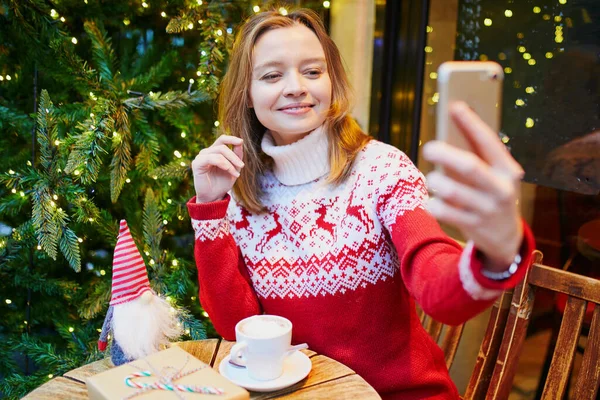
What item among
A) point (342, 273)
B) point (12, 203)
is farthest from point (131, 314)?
point (12, 203)

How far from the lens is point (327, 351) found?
124 cm

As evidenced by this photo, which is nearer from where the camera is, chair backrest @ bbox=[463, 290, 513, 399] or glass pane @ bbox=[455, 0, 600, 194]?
chair backrest @ bbox=[463, 290, 513, 399]

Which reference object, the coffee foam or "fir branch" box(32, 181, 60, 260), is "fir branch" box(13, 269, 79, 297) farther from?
the coffee foam

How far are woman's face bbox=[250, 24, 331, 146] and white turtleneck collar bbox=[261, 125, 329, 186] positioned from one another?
28mm

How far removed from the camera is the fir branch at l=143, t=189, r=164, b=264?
5.53 ft

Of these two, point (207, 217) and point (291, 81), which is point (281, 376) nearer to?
point (207, 217)

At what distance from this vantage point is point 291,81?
4.21 feet

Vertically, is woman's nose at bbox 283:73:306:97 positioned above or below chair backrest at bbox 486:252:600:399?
above

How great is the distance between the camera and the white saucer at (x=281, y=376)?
98cm

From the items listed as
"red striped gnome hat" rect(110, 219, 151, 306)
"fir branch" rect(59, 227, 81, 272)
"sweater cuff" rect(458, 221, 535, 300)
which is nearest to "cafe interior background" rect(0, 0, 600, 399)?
"fir branch" rect(59, 227, 81, 272)

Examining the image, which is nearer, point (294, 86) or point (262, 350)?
point (262, 350)

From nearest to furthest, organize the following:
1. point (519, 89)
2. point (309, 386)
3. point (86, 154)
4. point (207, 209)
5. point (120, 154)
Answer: point (309, 386), point (207, 209), point (86, 154), point (120, 154), point (519, 89)

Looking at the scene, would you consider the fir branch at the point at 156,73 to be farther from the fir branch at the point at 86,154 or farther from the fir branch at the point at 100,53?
the fir branch at the point at 86,154

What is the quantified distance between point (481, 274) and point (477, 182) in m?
0.18
